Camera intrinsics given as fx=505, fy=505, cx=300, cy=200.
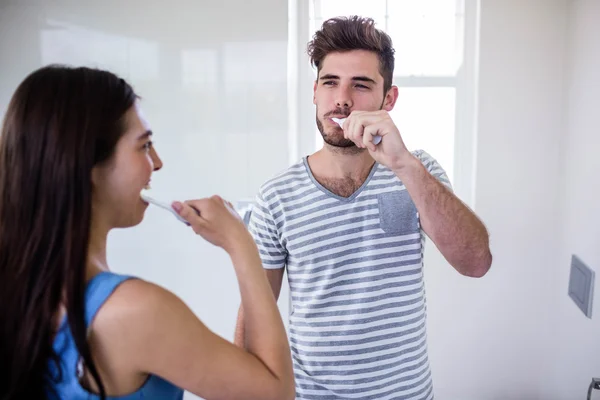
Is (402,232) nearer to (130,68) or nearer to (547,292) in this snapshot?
(547,292)

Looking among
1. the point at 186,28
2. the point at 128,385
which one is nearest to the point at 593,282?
the point at 128,385

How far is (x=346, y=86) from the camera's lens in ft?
3.66

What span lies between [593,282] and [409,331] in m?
0.66

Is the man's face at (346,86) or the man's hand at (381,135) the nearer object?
the man's hand at (381,135)

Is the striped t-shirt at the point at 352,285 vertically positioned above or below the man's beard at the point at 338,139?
below

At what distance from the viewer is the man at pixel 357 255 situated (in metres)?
0.99

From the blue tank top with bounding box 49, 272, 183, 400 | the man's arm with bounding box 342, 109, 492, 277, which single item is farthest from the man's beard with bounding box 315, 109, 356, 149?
the blue tank top with bounding box 49, 272, 183, 400

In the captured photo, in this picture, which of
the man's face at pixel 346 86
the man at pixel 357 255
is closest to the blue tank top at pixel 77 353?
the man at pixel 357 255

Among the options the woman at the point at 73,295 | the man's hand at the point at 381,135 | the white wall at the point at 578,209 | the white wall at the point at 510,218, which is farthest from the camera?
the white wall at the point at 510,218

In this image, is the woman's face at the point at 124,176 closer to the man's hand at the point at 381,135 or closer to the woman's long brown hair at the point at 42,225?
the woman's long brown hair at the point at 42,225

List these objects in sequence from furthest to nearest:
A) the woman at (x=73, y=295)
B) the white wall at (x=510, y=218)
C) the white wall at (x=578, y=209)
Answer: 1. the white wall at (x=510, y=218)
2. the white wall at (x=578, y=209)
3. the woman at (x=73, y=295)

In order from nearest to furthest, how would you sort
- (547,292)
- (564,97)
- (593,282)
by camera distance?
(593,282)
(564,97)
(547,292)

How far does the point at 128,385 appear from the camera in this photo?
22.5 inches

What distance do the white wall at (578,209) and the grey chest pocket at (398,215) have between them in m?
0.65
